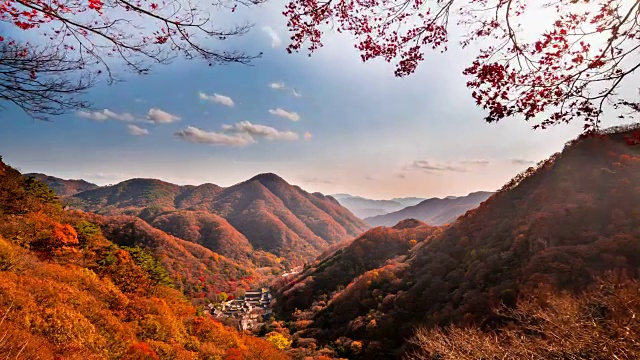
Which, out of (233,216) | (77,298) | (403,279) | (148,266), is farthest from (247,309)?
(233,216)

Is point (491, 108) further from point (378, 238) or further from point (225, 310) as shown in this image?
point (225, 310)

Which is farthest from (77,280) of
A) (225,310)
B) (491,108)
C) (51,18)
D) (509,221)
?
(225,310)

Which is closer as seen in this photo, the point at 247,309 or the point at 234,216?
the point at 247,309

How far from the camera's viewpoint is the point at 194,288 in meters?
63.2

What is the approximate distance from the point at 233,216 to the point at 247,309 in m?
101

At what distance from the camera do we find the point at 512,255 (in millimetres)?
25609


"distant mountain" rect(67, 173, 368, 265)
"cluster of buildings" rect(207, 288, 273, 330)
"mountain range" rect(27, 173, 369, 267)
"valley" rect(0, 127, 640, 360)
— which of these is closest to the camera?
"valley" rect(0, 127, 640, 360)

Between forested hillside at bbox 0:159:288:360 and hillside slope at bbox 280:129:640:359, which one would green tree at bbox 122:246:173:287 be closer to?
forested hillside at bbox 0:159:288:360

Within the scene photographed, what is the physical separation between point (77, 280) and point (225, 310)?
48.2 m

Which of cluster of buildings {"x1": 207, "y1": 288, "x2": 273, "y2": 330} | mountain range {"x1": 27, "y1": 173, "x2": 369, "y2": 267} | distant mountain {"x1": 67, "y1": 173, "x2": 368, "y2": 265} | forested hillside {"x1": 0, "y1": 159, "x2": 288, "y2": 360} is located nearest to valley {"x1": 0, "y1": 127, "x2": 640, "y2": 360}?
forested hillside {"x1": 0, "y1": 159, "x2": 288, "y2": 360}

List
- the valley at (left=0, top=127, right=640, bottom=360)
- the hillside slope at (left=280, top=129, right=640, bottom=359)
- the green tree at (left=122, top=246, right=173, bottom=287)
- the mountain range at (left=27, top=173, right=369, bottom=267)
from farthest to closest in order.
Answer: the mountain range at (left=27, top=173, right=369, bottom=267), the green tree at (left=122, top=246, right=173, bottom=287), the hillside slope at (left=280, top=129, right=640, bottom=359), the valley at (left=0, top=127, right=640, bottom=360)

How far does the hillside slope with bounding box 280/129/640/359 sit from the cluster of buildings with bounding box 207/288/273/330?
41.2ft

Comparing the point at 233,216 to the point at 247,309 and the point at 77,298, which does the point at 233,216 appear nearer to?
the point at 247,309

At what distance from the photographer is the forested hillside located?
852 cm
